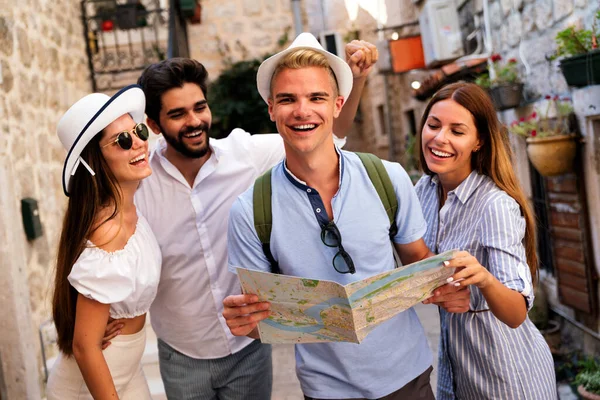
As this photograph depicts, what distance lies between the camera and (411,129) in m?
12.8

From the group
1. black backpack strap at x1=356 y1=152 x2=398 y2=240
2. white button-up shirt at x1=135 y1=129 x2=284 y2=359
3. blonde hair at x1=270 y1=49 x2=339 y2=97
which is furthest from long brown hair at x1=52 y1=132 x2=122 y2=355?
black backpack strap at x1=356 y1=152 x2=398 y2=240

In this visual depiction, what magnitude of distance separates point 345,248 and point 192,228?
885mm

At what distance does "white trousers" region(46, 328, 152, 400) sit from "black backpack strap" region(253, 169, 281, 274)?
2.35 feet

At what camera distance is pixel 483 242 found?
2115mm

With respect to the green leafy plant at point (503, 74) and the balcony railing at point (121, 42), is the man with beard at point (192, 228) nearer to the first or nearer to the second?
the green leafy plant at point (503, 74)

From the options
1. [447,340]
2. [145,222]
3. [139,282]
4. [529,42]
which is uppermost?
[529,42]

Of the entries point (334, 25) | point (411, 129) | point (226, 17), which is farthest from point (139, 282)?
point (334, 25)

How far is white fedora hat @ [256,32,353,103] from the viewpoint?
202 cm

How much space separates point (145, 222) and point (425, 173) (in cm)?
113

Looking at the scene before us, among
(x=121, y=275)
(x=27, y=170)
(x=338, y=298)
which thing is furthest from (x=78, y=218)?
(x=27, y=170)

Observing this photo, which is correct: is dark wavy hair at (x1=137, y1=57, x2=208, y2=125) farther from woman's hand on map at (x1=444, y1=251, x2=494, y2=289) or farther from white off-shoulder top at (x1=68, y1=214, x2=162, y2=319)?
woman's hand on map at (x1=444, y1=251, x2=494, y2=289)

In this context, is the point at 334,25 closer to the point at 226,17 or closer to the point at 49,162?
the point at 226,17

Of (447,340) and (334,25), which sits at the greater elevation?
(334,25)

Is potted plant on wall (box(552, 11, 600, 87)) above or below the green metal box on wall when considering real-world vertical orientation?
above
